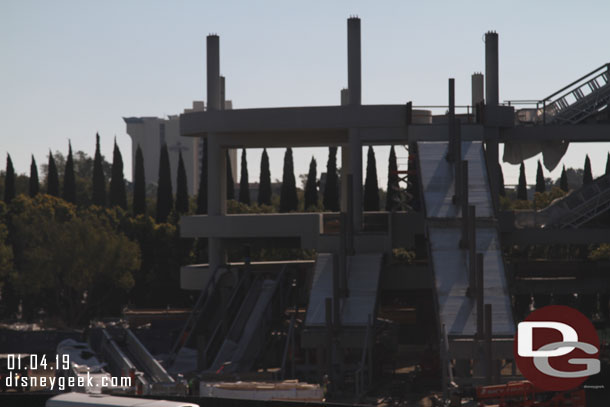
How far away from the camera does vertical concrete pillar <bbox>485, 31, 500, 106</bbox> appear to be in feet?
238

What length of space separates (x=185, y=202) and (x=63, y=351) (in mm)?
63742

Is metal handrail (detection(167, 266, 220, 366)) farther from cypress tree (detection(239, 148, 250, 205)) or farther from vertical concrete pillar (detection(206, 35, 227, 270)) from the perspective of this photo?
cypress tree (detection(239, 148, 250, 205))

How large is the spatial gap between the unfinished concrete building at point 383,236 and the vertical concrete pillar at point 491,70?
0.10 m

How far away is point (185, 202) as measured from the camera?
134 meters

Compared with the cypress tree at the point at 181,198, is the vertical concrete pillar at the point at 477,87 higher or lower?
higher

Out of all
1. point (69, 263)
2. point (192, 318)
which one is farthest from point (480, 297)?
point (69, 263)

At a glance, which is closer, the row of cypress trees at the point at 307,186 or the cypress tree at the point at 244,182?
the row of cypress trees at the point at 307,186

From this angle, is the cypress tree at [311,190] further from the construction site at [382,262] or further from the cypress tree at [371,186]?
the construction site at [382,262]

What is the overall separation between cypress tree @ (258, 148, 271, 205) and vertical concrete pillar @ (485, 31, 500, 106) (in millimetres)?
64433

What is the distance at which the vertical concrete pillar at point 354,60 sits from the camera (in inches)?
2817

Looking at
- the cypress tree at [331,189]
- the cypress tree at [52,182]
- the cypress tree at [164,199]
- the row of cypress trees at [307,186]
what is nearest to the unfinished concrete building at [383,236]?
the row of cypress trees at [307,186]

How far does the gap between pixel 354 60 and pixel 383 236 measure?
472 inches

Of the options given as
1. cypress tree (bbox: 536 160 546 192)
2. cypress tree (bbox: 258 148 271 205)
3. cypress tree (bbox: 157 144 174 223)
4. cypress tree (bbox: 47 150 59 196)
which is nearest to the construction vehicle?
cypress tree (bbox: 157 144 174 223)

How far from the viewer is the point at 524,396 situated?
160 ft
